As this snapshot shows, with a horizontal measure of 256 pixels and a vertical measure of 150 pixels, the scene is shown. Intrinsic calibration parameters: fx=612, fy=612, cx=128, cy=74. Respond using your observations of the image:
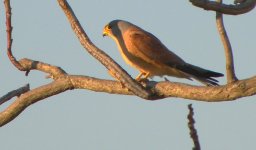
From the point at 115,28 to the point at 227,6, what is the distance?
4138mm

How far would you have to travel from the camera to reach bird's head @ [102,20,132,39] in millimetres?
7507

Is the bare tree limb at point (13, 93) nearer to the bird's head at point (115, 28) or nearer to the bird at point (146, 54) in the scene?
the bird at point (146, 54)

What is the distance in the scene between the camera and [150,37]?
746 cm

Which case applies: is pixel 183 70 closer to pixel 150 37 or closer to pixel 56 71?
pixel 150 37

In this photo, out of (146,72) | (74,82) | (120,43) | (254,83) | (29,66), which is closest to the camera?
(254,83)

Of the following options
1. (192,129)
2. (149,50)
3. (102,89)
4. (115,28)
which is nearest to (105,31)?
(115,28)

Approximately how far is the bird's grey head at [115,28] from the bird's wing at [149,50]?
0.22 m

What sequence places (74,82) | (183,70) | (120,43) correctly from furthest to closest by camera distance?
(120,43)
(183,70)
(74,82)

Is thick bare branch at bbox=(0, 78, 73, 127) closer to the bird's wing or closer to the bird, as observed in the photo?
the bird

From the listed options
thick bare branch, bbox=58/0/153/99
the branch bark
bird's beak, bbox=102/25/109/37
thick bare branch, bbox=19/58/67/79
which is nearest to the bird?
bird's beak, bbox=102/25/109/37

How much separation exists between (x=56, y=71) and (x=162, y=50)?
2458mm

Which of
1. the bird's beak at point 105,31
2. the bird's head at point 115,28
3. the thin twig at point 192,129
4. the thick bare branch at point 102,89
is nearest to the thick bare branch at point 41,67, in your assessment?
the thick bare branch at point 102,89

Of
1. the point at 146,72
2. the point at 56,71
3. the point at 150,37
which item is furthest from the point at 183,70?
the point at 56,71

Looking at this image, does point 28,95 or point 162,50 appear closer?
point 28,95
